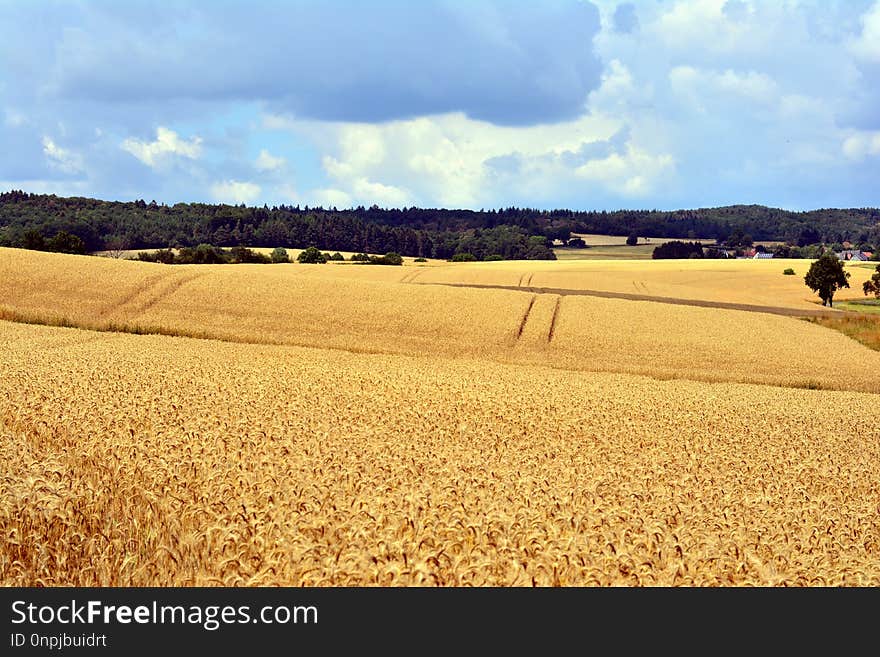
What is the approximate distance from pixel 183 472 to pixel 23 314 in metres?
29.6

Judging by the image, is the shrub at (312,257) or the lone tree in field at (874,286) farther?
the shrub at (312,257)

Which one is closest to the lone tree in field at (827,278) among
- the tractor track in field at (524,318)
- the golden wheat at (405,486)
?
the tractor track in field at (524,318)

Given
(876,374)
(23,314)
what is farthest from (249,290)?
(876,374)

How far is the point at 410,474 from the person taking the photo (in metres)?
10.2

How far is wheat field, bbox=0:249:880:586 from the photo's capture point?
24.1 feet

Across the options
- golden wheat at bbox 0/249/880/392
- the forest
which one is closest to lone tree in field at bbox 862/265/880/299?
golden wheat at bbox 0/249/880/392

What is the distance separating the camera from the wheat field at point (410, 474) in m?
7.33

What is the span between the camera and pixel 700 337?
38.1 m

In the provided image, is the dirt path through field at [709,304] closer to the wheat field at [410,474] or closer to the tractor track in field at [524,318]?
the tractor track in field at [524,318]

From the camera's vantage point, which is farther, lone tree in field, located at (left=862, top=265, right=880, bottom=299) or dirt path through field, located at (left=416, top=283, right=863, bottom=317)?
lone tree in field, located at (left=862, top=265, right=880, bottom=299)

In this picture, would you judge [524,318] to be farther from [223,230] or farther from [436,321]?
[223,230]

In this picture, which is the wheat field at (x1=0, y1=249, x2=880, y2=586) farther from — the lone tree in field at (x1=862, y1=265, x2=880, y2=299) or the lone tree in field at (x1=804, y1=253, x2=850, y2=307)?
the lone tree in field at (x1=862, y1=265, x2=880, y2=299)

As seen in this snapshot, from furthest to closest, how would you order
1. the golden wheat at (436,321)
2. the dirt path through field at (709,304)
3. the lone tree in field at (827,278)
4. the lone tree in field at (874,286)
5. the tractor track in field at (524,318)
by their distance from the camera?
the lone tree in field at (874,286) < the lone tree in field at (827,278) < the dirt path through field at (709,304) < the tractor track in field at (524,318) < the golden wheat at (436,321)

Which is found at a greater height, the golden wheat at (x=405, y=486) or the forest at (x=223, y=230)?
the forest at (x=223, y=230)
